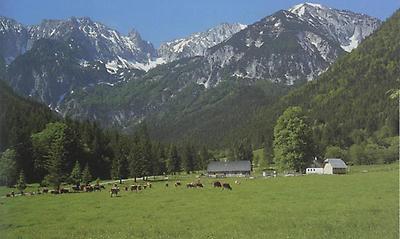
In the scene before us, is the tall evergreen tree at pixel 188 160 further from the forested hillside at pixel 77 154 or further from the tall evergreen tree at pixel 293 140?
the tall evergreen tree at pixel 293 140

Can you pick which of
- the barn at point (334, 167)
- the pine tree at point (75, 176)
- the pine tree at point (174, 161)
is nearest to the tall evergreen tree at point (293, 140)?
the barn at point (334, 167)

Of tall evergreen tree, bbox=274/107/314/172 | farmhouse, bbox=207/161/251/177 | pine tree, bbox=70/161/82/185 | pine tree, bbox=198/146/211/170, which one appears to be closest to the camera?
pine tree, bbox=70/161/82/185

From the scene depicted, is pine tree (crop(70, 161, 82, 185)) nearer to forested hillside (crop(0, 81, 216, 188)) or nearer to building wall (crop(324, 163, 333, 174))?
forested hillside (crop(0, 81, 216, 188))

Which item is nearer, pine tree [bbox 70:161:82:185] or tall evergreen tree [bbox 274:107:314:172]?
pine tree [bbox 70:161:82:185]

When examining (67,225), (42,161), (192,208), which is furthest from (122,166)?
(67,225)

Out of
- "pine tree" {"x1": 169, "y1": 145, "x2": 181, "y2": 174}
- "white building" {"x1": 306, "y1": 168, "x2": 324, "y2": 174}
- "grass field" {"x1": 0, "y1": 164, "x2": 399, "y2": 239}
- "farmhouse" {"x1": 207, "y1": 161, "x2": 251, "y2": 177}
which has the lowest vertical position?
"grass field" {"x1": 0, "y1": 164, "x2": 399, "y2": 239}

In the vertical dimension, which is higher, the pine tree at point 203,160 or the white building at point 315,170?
the pine tree at point 203,160

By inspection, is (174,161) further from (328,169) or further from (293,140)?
(293,140)

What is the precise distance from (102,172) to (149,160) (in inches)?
343

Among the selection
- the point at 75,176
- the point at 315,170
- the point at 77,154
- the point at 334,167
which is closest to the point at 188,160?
the point at 315,170

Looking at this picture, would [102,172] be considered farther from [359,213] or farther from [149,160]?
[359,213]

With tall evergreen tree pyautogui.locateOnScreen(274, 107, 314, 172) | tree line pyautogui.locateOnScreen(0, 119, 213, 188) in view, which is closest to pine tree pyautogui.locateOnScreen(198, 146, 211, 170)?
tree line pyautogui.locateOnScreen(0, 119, 213, 188)

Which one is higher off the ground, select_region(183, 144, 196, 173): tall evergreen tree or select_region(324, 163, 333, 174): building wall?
select_region(183, 144, 196, 173): tall evergreen tree

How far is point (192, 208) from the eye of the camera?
Answer: 1170 inches
